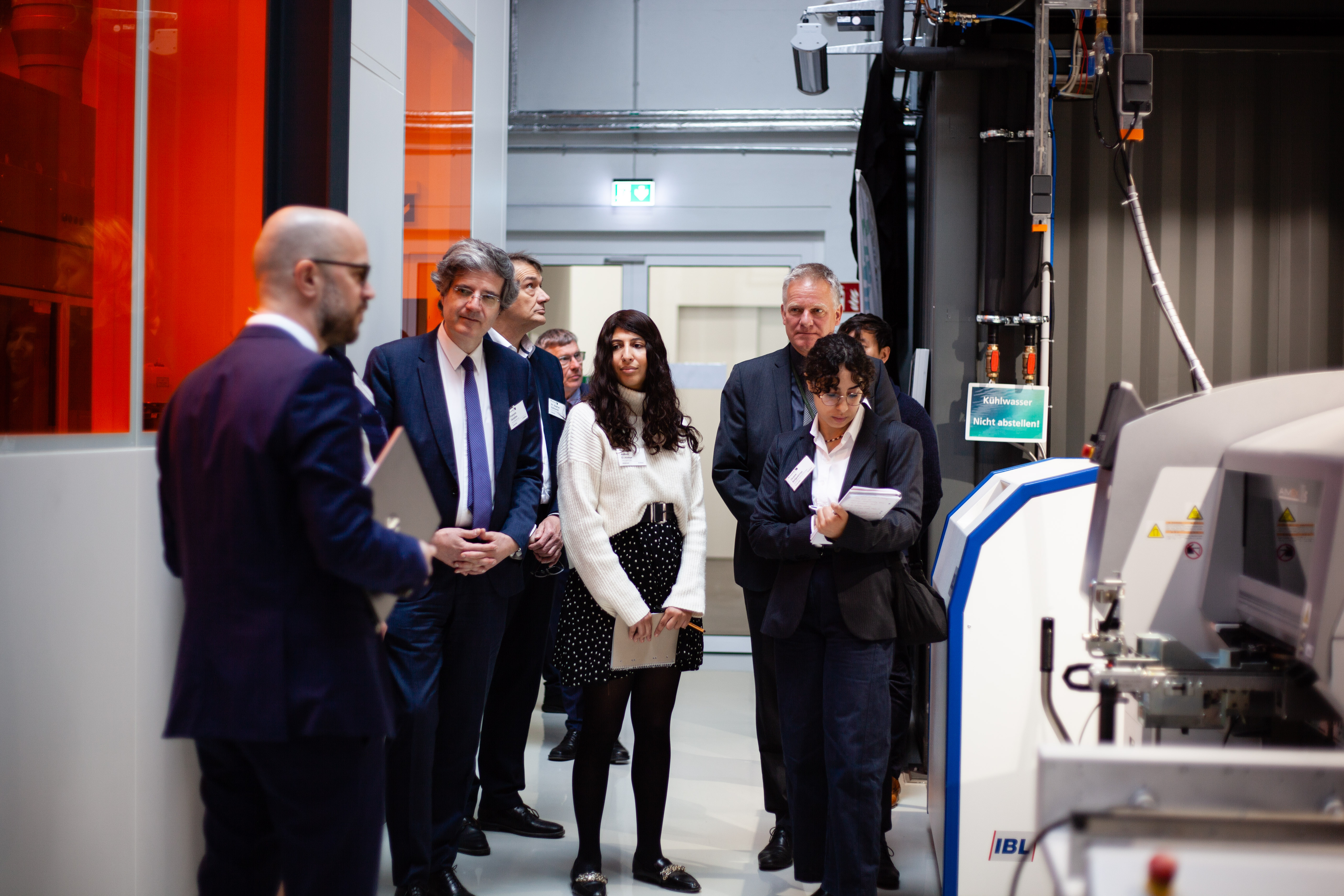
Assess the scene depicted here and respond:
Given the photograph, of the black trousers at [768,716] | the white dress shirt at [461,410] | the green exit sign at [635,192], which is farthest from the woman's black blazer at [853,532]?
the green exit sign at [635,192]

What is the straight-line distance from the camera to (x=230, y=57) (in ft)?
8.05

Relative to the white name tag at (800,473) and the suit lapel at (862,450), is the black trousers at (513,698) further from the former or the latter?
the suit lapel at (862,450)

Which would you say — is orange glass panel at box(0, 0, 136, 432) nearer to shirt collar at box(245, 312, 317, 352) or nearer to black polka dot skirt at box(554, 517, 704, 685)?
shirt collar at box(245, 312, 317, 352)

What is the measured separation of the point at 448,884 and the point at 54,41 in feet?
6.81

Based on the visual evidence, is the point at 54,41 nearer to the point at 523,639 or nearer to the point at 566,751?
the point at 523,639

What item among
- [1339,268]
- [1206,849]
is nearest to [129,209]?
[1206,849]

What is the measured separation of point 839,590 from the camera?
7.51 ft

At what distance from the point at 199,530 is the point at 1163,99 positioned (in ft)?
11.5

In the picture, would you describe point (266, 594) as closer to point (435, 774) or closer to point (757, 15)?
point (435, 774)

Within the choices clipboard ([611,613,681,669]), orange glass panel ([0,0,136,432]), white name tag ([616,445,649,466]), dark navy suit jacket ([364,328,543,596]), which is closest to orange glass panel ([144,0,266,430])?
orange glass panel ([0,0,136,432])

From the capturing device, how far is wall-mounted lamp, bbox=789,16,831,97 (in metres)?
4.33

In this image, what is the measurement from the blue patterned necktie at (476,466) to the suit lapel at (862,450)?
892mm

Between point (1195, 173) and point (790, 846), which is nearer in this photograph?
point (790, 846)

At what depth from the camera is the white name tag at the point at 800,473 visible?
237 centimetres
